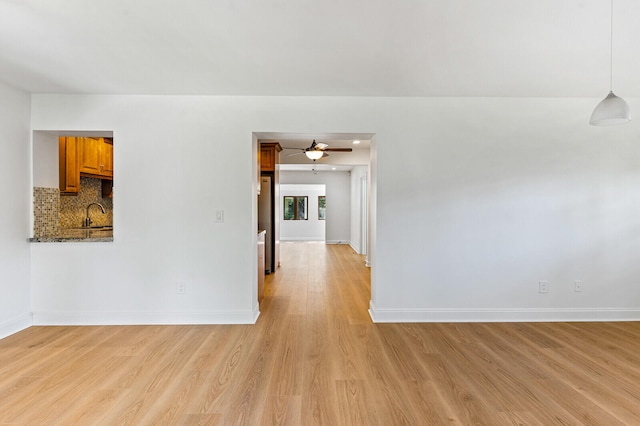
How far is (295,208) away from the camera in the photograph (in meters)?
11.1

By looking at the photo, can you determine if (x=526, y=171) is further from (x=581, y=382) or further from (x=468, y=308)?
(x=581, y=382)

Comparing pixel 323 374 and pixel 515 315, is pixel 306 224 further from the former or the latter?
pixel 323 374

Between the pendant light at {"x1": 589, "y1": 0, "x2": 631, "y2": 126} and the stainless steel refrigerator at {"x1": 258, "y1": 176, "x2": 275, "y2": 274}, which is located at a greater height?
the pendant light at {"x1": 589, "y1": 0, "x2": 631, "y2": 126}

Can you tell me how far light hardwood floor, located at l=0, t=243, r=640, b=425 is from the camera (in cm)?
182

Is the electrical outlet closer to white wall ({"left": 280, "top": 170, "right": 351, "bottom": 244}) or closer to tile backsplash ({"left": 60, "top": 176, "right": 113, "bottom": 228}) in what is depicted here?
tile backsplash ({"left": 60, "top": 176, "right": 113, "bottom": 228})

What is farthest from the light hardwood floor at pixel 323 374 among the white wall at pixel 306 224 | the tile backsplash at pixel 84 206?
the white wall at pixel 306 224

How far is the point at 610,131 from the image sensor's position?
3.25 metres

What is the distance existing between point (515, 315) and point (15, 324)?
16.9 ft

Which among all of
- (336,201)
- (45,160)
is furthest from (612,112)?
(336,201)

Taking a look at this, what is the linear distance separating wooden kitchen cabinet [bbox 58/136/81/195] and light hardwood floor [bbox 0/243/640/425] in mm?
1796

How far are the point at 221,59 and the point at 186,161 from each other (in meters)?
1.21

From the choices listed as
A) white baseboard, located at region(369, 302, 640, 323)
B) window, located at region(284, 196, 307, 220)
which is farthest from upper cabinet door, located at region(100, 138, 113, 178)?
window, located at region(284, 196, 307, 220)

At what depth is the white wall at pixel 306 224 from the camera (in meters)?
11.0

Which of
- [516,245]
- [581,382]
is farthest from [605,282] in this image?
[581,382]
